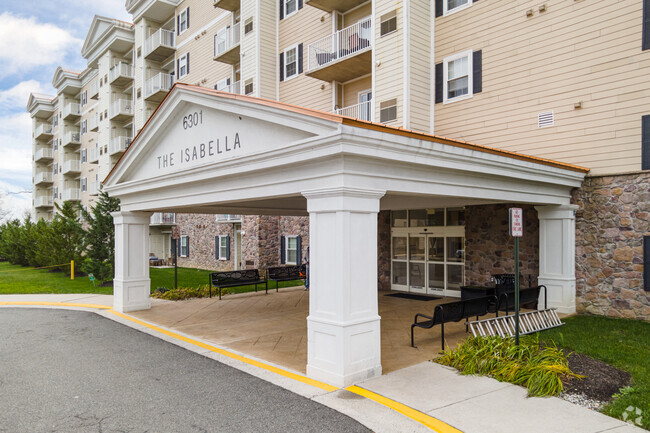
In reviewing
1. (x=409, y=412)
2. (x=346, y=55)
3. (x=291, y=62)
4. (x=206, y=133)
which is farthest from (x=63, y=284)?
(x=409, y=412)

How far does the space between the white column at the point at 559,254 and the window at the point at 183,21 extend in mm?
25487

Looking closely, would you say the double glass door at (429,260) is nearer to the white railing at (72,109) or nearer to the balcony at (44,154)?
the white railing at (72,109)

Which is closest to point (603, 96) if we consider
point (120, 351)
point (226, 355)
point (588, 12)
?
point (588, 12)

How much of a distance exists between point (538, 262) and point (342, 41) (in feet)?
35.1

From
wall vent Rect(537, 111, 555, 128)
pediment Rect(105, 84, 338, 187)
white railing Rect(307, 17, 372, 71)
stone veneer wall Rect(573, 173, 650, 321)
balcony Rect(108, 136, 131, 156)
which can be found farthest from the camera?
balcony Rect(108, 136, 131, 156)

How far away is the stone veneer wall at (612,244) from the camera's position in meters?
10.2

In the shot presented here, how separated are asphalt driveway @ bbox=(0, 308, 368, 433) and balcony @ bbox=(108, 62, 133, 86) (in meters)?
29.2

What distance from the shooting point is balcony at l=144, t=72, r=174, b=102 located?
2973cm

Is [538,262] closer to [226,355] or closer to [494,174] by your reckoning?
[494,174]

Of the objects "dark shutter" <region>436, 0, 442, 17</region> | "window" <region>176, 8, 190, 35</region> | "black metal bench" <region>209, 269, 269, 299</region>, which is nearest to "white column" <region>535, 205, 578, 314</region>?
"dark shutter" <region>436, 0, 442, 17</region>

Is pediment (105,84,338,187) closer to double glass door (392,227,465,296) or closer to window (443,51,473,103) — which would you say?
window (443,51,473,103)

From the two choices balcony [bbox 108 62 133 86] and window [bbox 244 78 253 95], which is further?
balcony [bbox 108 62 133 86]

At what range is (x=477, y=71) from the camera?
13312 millimetres

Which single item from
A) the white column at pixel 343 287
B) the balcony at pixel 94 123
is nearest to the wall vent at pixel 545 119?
the white column at pixel 343 287
